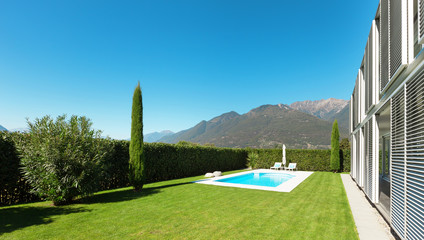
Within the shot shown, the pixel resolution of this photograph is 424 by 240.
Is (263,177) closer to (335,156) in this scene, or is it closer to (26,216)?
(335,156)

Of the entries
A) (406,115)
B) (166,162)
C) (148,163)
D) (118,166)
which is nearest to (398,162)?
(406,115)

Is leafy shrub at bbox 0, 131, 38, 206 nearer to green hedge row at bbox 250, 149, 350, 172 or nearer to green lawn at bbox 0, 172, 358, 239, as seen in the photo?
green lawn at bbox 0, 172, 358, 239

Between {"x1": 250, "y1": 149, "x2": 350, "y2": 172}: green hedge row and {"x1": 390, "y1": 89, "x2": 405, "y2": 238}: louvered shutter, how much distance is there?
16.2 meters

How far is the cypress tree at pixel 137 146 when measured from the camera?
8.94 meters

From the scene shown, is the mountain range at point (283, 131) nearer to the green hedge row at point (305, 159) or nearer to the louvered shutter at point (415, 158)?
the green hedge row at point (305, 159)

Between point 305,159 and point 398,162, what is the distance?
17.0 metres

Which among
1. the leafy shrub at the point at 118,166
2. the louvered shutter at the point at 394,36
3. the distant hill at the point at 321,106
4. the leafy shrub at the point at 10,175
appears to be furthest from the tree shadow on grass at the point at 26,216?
the distant hill at the point at 321,106

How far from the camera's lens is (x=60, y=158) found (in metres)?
6.38

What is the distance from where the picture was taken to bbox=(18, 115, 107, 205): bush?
6.27 meters

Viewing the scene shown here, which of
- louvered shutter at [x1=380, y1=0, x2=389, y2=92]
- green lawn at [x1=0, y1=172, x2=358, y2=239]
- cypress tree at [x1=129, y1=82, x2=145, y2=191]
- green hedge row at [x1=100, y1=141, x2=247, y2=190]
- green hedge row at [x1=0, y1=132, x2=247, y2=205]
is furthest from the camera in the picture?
green hedge row at [x1=100, y1=141, x2=247, y2=190]

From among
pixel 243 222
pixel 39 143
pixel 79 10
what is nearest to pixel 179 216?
pixel 243 222

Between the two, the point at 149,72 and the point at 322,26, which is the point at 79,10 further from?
the point at 322,26

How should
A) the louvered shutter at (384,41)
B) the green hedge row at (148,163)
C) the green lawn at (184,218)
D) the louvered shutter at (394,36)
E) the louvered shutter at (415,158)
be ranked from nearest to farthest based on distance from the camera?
the louvered shutter at (415,158) → the louvered shutter at (394,36) → the green lawn at (184,218) → the louvered shutter at (384,41) → the green hedge row at (148,163)

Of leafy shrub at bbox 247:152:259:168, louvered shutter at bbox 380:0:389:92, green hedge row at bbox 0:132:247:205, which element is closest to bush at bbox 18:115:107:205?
green hedge row at bbox 0:132:247:205
